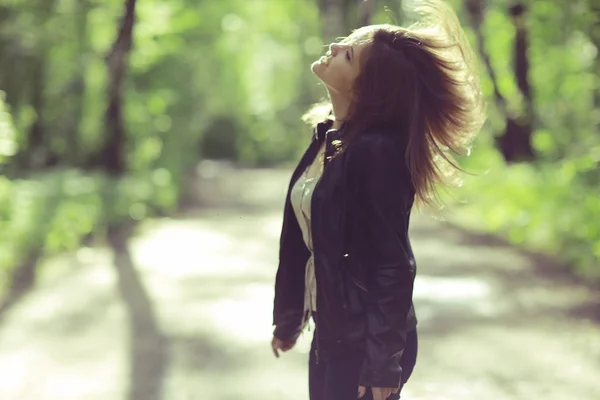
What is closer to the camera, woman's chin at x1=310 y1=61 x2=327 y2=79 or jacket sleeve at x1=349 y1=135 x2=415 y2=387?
jacket sleeve at x1=349 y1=135 x2=415 y2=387

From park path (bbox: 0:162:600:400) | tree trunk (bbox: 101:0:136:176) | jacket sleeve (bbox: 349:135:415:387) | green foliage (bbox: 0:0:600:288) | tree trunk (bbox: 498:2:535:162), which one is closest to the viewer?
jacket sleeve (bbox: 349:135:415:387)

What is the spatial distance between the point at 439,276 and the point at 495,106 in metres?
9.07

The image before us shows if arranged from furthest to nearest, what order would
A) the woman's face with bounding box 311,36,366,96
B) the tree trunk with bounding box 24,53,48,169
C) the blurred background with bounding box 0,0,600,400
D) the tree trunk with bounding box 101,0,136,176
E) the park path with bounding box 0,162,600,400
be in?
the tree trunk with bounding box 24,53,48,169, the tree trunk with bounding box 101,0,136,176, the blurred background with bounding box 0,0,600,400, the park path with bounding box 0,162,600,400, the woman's face with bounding box 311,36,366,96

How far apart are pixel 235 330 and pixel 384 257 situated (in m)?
5.11

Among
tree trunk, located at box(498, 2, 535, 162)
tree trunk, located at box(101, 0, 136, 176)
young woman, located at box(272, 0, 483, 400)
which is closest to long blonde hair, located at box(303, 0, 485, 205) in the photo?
young woman, located at box(272, 0, 483, 400)

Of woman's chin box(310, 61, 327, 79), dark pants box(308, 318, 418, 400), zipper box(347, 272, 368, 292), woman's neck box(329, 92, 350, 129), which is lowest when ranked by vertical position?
dark pants box(308, 318, 418, 400)

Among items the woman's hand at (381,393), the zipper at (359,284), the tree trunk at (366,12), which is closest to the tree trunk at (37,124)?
the tree trunk at (366,12)

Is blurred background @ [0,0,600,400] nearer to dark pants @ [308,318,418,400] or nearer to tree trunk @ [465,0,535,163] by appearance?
tree trunk @ [465,0,535,163]

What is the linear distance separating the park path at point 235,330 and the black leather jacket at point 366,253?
3.09 metres

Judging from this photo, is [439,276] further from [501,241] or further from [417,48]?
[417,48]

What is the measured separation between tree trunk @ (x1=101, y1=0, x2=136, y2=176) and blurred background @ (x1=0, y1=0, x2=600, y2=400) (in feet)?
0.13

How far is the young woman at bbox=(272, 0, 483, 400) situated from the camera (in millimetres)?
2613

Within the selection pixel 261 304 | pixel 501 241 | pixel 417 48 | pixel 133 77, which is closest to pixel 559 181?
pixel 501 241

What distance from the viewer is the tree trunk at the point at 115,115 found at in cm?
1494
